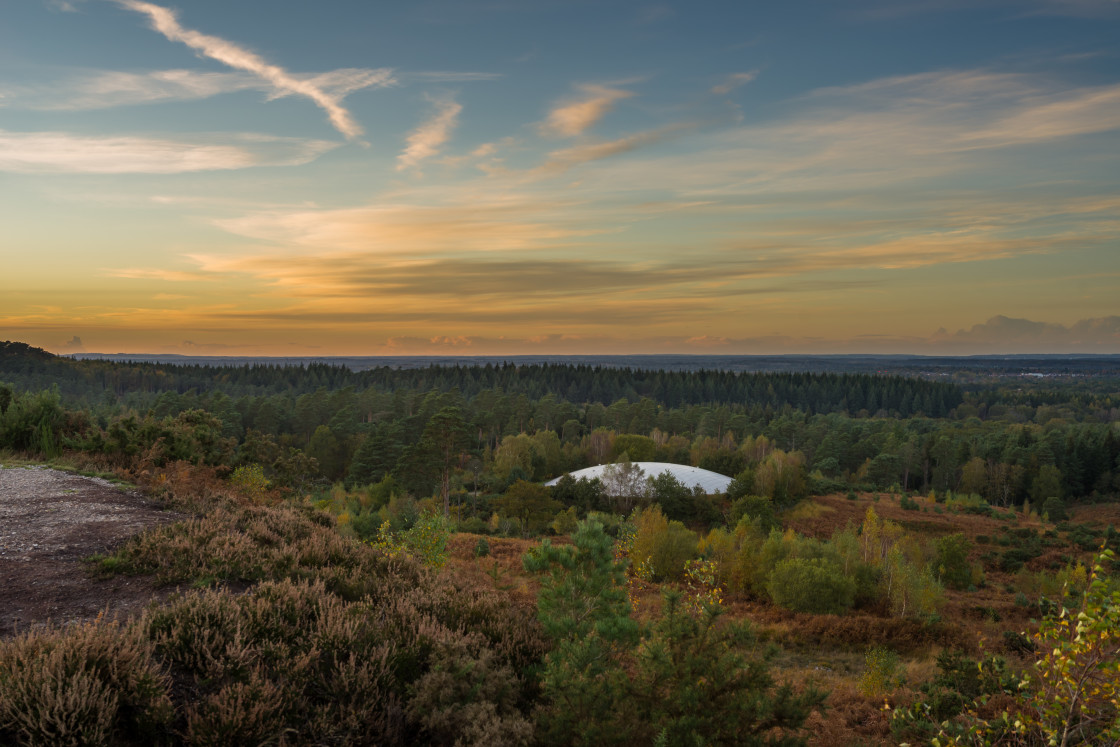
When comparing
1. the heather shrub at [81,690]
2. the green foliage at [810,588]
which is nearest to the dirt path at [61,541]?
the heather shrub at [81,690]

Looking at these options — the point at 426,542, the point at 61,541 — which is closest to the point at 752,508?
the point at 426,542

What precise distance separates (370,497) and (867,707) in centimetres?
4993

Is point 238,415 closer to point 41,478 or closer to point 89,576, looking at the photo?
point 41,478

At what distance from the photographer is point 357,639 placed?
739 cm

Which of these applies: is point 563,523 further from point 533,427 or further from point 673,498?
point 533,427

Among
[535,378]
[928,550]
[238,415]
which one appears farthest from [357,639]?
[535,378]

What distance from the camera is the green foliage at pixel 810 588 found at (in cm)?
2611

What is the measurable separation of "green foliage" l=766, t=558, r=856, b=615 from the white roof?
120 feet

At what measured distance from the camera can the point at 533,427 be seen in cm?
10594

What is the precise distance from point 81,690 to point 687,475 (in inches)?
2667

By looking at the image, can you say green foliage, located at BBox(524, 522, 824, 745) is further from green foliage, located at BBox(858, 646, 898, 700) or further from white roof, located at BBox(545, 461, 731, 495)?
white roof, located at BBox(545, 461, 731, 495)

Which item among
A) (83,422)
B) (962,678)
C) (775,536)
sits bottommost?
(775,536)

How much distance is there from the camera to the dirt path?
26.0 ft

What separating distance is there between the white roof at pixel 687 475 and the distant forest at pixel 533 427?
3.91m
